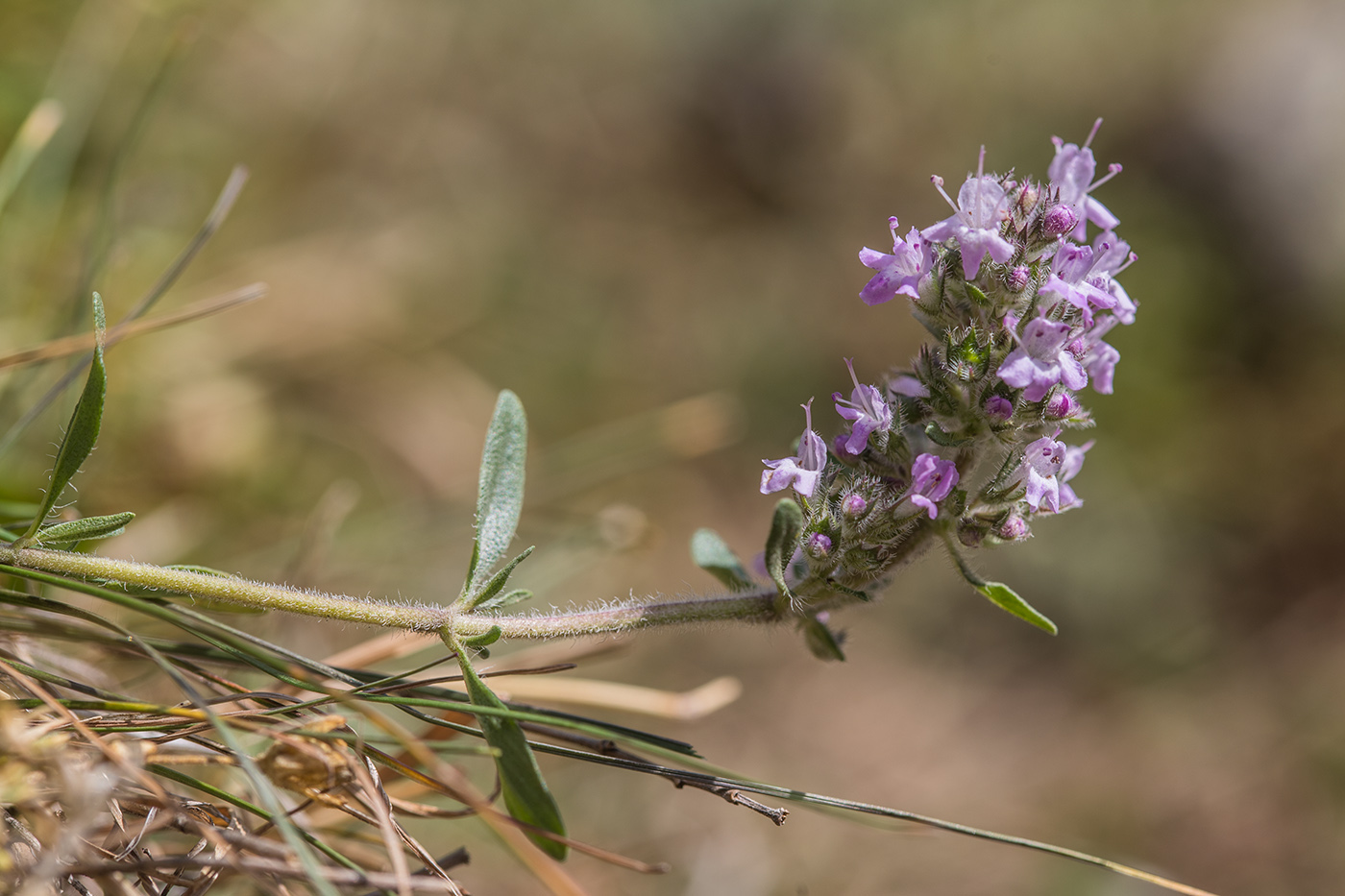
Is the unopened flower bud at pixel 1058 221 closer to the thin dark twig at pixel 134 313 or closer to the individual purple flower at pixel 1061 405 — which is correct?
the individual purple flower at pixel 1061 405

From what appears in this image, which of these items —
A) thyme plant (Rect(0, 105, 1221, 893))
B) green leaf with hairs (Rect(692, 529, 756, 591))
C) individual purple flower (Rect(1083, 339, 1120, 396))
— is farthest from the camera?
green leaf with hairs (Rect(692, 529, 756, 591))

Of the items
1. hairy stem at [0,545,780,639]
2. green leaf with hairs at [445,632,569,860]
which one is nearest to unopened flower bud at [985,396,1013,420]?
hairy stem at [0,545,780,639]

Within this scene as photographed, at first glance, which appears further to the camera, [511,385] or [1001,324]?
[511,385]

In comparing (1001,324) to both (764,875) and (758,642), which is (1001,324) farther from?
(758,642)

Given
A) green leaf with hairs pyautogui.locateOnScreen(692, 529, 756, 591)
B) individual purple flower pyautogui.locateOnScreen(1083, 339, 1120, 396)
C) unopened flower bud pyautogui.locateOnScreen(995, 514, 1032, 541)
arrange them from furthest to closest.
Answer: green leaf with hairs pyautogui.locateOnScreen(692, 529, 756, 591)
individual purple flower pyautogui.locateOnScreen(1083, 339, 1120, 396)
unopened flower bud pyautogui.locateOnScreen(995, 514, 1032, 541)

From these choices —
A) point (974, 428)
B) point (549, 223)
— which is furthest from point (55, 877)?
point (549, 223)

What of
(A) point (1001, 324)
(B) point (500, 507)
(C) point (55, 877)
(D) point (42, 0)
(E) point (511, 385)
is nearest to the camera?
(C) point (55, 877)

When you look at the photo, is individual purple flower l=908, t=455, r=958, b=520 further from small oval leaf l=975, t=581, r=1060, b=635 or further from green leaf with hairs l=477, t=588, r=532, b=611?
green leaf with hairs l=477, t=588, r=532, b=611
